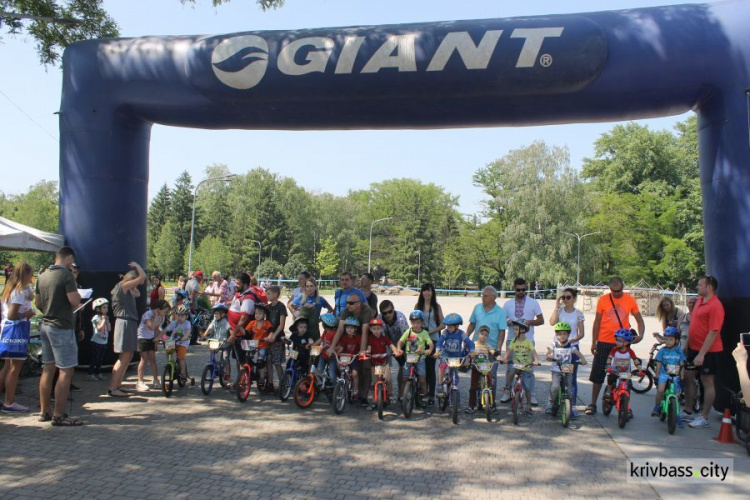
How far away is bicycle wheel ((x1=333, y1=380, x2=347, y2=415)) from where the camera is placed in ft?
26.3

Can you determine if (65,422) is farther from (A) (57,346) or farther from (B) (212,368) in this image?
(B) (212,368)

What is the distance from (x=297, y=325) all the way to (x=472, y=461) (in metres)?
3.54

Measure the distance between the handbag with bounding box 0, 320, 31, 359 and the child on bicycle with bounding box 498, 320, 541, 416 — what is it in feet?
19.7

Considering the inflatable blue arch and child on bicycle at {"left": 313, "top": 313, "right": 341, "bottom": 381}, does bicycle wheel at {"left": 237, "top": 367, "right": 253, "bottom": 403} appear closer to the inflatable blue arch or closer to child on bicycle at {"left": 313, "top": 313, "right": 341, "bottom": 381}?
child on bicycle at {"left": 313, "top": 313, "right": 341, "bottom": 381}

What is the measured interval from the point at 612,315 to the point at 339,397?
3.89m

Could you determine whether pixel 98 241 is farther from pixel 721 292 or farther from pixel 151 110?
pixel 721 292

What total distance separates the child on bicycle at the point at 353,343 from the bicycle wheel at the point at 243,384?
139cm

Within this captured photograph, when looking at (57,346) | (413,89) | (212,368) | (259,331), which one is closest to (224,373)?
(212,368)

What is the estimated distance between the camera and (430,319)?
29.2ft

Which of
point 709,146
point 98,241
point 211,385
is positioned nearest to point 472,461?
point 211,385

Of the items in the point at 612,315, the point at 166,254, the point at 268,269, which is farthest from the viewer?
the point at 268,269

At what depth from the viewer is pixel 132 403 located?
827cm

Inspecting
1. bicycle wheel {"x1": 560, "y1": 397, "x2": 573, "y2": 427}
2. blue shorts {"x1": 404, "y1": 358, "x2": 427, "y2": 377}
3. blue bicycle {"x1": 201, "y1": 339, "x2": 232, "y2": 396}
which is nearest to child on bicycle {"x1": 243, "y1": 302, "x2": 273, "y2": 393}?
blue bicycle {"x1": 201, "y1": 339, "x2": 232, "y2": 396}

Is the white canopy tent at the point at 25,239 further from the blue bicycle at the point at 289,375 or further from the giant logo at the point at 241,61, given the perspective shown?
the blue bicycle at the point at 289,375
